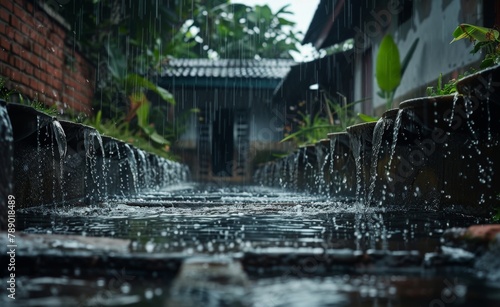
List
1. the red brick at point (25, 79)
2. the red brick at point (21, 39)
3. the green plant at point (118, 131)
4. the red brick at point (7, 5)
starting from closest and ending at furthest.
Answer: the red brick at point (7, 5) → the red brick at point (21, 39) → the red brick at point (25, 79) → the green plant at point (118, 131)

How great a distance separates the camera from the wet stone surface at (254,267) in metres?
1.73

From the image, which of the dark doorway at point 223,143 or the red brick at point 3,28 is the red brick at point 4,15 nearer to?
the red brick at point 3,28

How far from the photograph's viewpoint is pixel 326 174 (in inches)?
347

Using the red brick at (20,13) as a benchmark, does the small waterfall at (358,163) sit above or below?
below

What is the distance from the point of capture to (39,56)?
741 centimetres

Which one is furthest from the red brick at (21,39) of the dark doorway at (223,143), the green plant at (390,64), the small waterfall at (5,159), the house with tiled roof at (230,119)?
the dark doorway at (223,143)

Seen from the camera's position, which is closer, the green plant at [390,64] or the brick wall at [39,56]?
the brick wall at [39,56]

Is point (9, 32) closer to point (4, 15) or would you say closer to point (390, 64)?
point (4, 15)

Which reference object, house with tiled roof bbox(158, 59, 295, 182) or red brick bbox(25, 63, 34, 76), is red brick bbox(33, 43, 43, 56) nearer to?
red brick bbox(25, 63, 34, 76)

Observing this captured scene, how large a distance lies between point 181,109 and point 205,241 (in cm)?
1766

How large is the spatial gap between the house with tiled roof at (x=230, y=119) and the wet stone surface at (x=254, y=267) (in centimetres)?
1601

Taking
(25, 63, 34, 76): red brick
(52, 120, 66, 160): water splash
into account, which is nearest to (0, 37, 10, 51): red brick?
(25, 63, 34, 76): red brick

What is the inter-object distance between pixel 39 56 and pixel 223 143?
14.2 m

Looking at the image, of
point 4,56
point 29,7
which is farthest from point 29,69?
point 4,56
